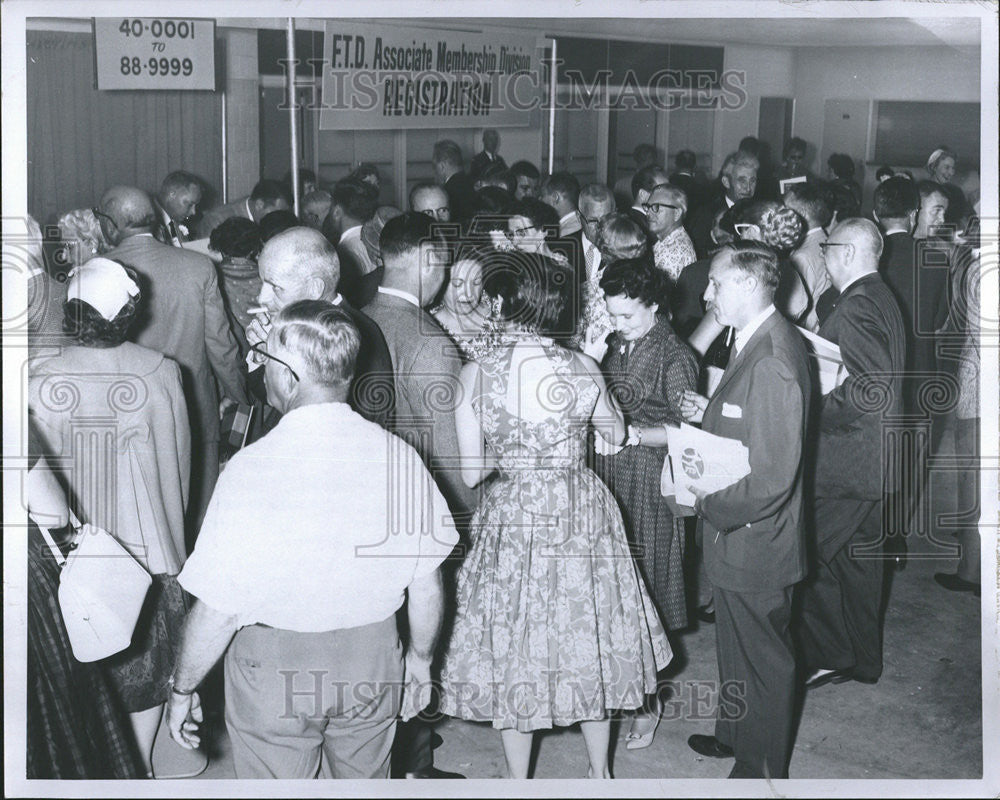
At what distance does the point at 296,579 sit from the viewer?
2111 millimetres

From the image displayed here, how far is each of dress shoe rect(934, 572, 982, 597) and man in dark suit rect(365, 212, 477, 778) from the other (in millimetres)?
2358

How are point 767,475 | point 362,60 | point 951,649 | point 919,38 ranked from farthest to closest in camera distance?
point 919,38
point 362,60
point 951,649
point 767,475

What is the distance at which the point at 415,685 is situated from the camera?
7.93 feet

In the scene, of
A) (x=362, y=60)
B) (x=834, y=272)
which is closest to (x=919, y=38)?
(x=362, y=60)

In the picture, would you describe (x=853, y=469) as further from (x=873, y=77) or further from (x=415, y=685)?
(x=873, y=77)

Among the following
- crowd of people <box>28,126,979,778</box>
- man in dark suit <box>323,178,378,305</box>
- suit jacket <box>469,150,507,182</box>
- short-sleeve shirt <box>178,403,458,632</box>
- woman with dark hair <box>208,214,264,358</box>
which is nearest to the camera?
short-sleeve shirt <box>178,403,458,632</box>

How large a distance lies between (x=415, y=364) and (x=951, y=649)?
232 centimetres

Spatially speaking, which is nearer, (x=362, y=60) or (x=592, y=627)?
(x=592, y=627)

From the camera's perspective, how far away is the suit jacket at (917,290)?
13.6 ft

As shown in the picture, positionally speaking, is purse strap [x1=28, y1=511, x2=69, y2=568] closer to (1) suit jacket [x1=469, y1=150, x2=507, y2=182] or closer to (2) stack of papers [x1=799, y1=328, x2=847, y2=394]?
(2) stack of papers [x1=799, y1=328, x2=847, y2=394]

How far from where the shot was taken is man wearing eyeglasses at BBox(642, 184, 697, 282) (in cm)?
475

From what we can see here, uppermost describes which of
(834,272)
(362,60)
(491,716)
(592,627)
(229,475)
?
(362,60)

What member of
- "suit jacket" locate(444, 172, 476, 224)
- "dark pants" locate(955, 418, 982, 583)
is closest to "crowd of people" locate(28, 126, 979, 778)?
"dark pants" locate(955, 418, 982, 583)

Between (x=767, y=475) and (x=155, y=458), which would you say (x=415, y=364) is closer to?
(x=155, y=458)
